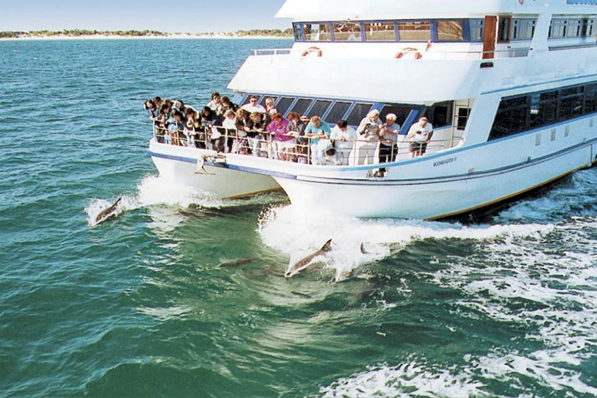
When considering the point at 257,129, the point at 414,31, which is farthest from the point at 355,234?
the point at 414,31

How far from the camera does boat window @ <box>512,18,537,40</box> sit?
1453 cm

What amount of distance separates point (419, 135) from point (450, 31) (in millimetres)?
3037

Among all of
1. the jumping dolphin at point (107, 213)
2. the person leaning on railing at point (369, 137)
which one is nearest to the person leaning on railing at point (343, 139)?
the person leaning on railing at point (369, 137)

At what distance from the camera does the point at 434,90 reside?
12.4m

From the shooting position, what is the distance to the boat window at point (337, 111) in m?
13.5

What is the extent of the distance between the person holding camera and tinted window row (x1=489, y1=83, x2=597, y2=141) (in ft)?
6.73

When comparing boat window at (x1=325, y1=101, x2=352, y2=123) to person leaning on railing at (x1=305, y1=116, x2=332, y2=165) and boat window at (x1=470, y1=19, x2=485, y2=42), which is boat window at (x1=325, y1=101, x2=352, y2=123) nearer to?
person leaning on railing at (x1=305, y1=116, x2=332, y2=165)

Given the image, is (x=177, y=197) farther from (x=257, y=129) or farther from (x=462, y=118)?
(x=462, y=118)

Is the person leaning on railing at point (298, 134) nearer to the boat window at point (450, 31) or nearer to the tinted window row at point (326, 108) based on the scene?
the tinted window row at point (326, 108)

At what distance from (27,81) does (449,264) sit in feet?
150

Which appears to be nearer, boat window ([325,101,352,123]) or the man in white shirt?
boat window ([325,101,352,123])

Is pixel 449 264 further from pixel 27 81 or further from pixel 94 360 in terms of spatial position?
pixel 27 81

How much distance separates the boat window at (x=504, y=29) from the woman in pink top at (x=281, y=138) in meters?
5.72

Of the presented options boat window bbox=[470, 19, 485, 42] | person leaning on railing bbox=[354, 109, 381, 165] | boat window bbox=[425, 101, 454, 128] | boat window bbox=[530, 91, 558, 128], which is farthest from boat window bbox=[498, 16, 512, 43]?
person leaning on railing bbox=[354, 109, 381, 165]
